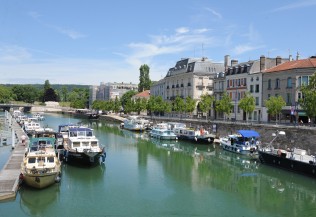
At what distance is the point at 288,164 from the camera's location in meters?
40.3

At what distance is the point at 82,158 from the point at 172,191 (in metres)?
13.2

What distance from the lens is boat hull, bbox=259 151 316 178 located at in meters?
37.3

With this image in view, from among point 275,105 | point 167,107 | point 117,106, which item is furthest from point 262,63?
point 117,106

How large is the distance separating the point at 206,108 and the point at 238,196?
51.0m

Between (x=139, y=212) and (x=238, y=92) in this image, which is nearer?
→ (x=139, y=212)

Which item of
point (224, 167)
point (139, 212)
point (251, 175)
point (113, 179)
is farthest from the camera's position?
point (224, 167)

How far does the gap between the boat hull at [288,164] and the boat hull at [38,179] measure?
80.3 ft

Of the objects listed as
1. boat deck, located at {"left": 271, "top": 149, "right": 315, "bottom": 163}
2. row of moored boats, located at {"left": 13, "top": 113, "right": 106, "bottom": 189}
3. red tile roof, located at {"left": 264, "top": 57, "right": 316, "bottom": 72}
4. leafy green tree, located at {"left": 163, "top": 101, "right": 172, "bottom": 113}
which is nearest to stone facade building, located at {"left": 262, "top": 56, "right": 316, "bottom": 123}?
red tile roof, located at {"left": 264, "top": 57, "right": 316, "bottom": 72}

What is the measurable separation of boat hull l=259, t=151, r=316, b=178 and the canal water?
0.74 m

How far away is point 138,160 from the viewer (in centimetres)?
4841

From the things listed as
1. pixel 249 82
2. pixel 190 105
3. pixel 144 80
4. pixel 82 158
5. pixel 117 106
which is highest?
pixel 144 80

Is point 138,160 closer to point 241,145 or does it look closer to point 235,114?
point 241,145

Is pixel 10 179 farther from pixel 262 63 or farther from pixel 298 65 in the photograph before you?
pixel 262 63

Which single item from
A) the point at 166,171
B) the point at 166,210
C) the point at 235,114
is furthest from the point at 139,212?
the point at 235,114
